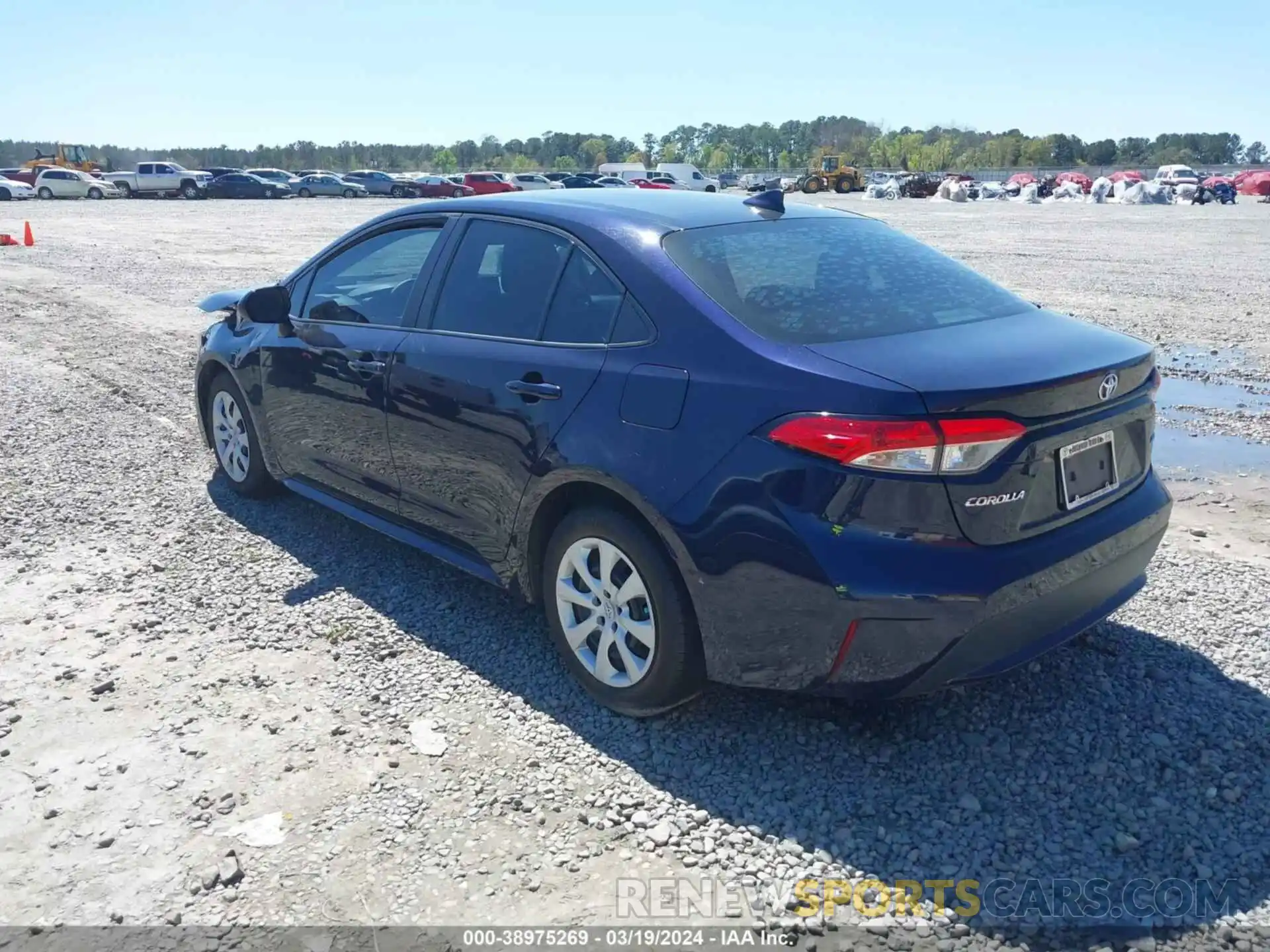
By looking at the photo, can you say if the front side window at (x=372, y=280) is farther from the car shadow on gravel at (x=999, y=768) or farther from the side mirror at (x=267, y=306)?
the car shadow on gravel at (x=999, y=768)

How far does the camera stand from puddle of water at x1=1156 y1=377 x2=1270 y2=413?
7789 mm

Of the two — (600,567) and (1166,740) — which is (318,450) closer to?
(600,567)

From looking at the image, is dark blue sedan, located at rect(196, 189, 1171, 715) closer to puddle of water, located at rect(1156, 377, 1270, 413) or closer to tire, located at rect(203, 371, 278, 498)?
tire, located at rect(203, 371, 278, 498)

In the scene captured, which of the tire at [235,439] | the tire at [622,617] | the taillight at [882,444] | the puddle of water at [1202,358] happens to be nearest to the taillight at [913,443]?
the taillight at [882,444]

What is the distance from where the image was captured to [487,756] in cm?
330

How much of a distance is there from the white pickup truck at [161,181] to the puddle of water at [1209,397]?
56.7m

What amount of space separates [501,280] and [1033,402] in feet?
6.83

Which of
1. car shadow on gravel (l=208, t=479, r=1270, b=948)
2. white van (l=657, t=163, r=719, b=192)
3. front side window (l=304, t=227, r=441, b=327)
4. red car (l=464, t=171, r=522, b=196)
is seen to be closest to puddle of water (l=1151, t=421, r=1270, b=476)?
car shadow on gravel (l=208, t=479, r=1270, b=948)

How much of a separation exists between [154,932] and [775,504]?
2019mm

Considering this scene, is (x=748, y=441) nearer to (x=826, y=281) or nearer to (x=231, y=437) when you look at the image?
(x=826, y=281)

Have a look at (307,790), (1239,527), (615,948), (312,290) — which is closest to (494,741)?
(307,790)

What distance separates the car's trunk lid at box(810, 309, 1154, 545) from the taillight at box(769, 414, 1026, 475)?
33 millimetres

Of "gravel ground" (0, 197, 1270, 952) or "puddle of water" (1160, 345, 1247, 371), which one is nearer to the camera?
"gravel ground" (0, 197, 1270, 952)

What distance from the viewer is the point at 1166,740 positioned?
3.27m
